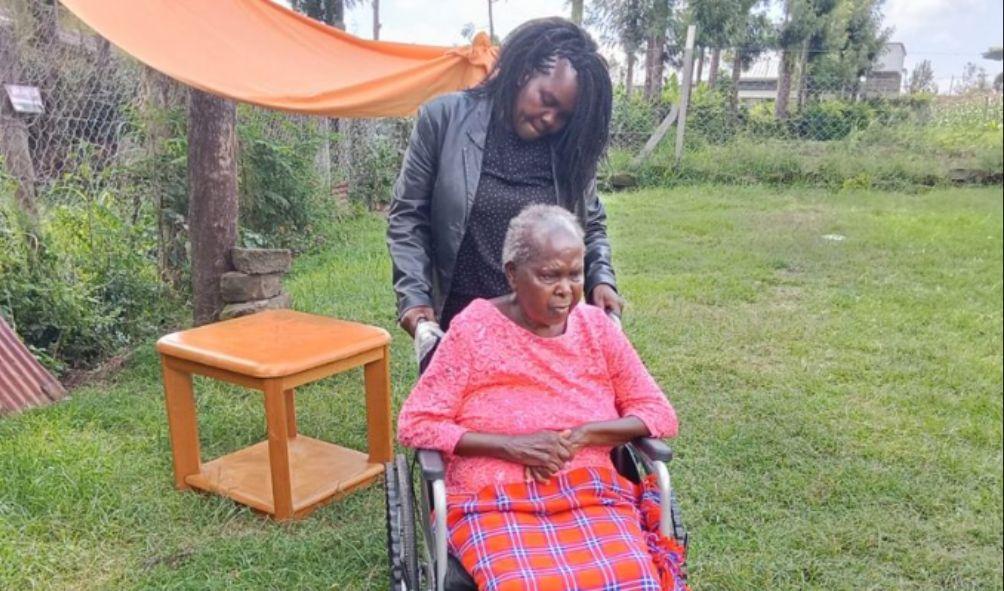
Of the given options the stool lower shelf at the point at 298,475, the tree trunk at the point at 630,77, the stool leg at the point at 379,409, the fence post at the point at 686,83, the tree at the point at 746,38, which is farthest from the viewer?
the tree trunk at the point at 630,77

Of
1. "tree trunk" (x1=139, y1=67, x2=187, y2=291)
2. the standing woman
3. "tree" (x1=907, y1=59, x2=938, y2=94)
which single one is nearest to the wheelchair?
the standing woman

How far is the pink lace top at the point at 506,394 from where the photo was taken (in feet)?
5.29

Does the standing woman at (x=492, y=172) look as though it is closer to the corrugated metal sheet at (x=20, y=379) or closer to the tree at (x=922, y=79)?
the tree at (x=922, y=79)

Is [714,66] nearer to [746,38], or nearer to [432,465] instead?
[746,38]

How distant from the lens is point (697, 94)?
8.15m

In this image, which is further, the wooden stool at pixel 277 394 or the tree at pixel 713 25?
the tree at pixel 713 25

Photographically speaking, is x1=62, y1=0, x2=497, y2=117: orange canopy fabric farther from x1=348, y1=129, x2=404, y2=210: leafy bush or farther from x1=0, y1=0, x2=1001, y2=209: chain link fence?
x1=348, y1=129, x2=404, y2=210: leafy bush

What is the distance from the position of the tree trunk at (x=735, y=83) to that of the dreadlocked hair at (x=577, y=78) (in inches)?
181

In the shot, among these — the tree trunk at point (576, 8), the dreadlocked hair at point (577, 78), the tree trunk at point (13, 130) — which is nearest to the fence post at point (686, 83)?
the tree trunk at point (576, 8)

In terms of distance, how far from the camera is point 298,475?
279 centimetres

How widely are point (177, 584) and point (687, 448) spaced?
183 centimetres

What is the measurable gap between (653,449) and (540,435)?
9.6 inches

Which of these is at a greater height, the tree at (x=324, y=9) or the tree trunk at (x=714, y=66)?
the tree at (x=324, y=9)

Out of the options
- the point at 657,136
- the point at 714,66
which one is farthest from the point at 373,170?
the point at 714,66
